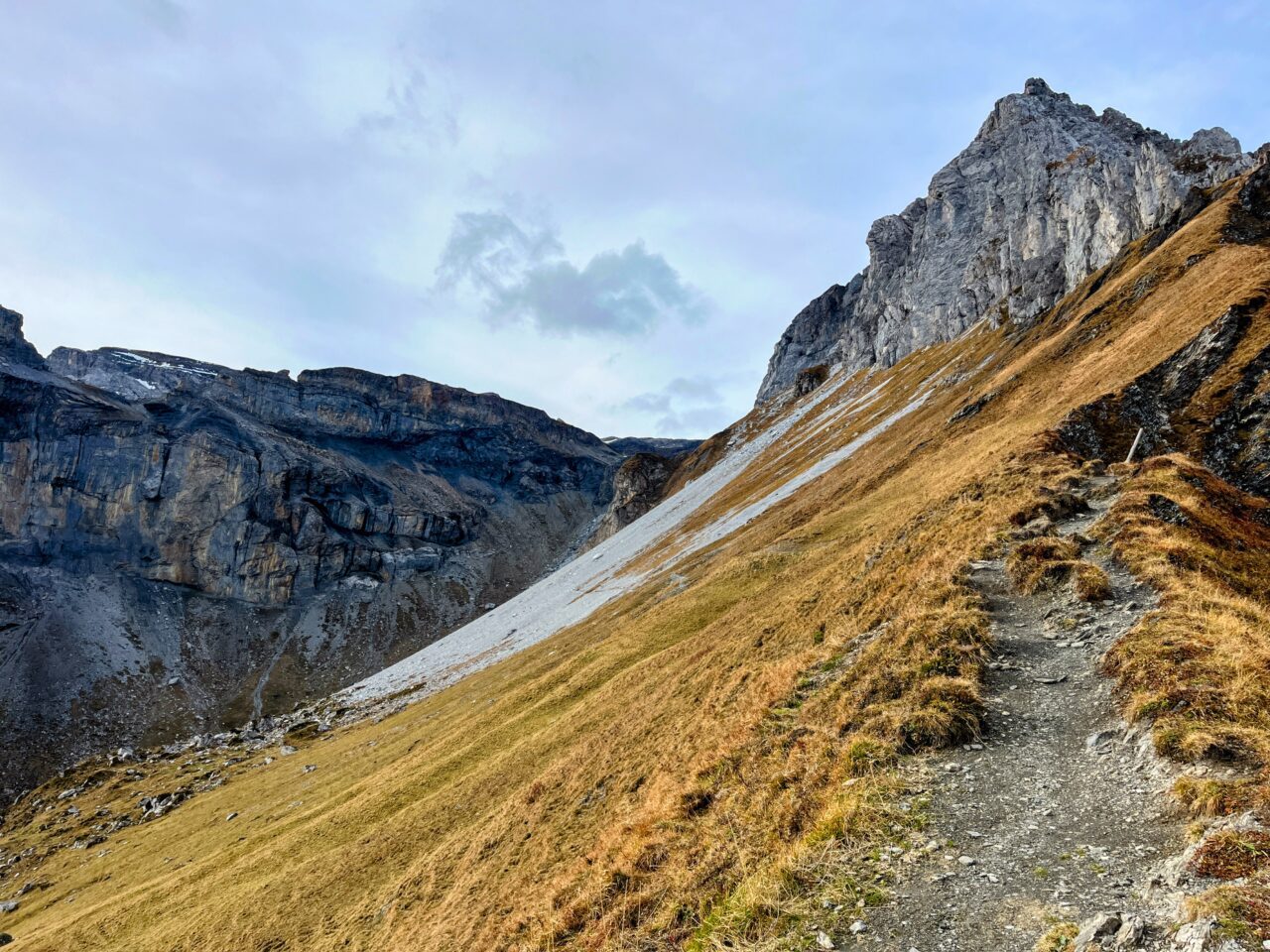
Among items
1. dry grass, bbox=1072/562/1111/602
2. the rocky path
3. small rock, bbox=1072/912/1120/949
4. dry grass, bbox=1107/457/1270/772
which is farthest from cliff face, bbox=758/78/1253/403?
small rock, bbox=1072/912/1120/949

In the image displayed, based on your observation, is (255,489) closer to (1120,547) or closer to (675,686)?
(675,686)

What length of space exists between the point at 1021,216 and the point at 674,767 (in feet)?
448

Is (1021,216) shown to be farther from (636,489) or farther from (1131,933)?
(1131,933)

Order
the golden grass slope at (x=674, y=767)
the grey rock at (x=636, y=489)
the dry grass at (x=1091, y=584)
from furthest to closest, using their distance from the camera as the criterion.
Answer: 1. the grey rock at (x=636, y=489)
2. the dry grass at (x=1091, y=584)
3. the golden grass slope at (x=674, y=767)

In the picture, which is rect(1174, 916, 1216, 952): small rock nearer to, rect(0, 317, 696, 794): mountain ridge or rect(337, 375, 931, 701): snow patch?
rect(337, 375, 931, 701): snow patch

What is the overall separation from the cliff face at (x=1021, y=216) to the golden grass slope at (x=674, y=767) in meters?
39.1

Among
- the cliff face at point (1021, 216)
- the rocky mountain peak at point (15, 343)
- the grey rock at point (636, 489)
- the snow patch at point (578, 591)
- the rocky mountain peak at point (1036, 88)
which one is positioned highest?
the rocky mountain peak at point (15, 343)

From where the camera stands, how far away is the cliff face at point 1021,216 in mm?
84938

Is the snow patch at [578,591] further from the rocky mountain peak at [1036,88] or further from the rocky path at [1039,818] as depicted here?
the rocky mountain peak at [1036,88]

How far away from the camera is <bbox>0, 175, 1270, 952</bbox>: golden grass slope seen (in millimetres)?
11180

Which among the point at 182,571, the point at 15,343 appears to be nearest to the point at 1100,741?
the point at 182,571

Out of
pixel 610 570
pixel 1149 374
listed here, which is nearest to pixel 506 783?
pixel 1149 374

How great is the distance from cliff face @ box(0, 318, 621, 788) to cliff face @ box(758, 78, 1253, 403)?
127520mm

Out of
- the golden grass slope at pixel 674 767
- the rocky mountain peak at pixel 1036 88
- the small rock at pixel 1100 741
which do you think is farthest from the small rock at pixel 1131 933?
the rocky mountain peak at pixel 1036 88
